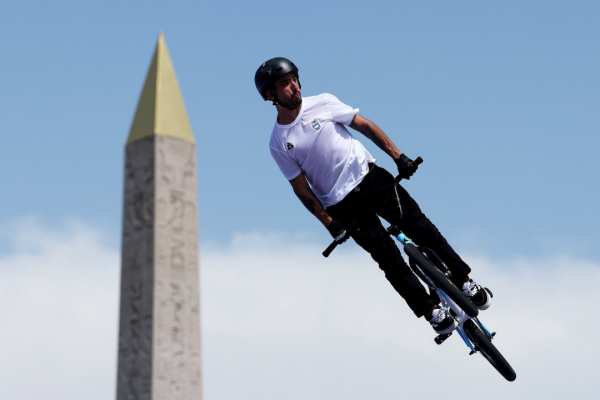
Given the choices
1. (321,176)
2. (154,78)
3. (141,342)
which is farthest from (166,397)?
(321,176)

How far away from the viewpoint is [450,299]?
16.1 meters

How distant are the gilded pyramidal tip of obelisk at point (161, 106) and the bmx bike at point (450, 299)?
4267 mm

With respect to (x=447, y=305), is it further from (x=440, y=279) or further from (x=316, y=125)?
(x=316, y=125)

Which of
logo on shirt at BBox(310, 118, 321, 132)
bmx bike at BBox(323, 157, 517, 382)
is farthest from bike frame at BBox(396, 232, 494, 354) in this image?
logo on shirt at BBox(310, 118, 321, 132)

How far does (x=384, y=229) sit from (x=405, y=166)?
3.00 ft

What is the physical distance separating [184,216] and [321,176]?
4.64 meters

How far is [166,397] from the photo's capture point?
10672mm

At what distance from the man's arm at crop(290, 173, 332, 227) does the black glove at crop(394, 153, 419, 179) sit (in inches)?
41.5

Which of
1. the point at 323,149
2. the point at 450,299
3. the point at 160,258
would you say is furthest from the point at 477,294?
the point at 160,258

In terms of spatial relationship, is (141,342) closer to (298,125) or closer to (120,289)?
(120,289)

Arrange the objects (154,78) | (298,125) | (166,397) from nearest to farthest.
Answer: (166,397), (154,78), (298,125)

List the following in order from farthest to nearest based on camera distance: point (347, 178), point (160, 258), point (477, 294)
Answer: point (477, 294) < point (347, 178) < point (160, 258)

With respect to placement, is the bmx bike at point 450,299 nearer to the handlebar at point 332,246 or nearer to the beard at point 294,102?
the handlebar at point 332,246

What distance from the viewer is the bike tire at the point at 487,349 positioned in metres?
16.2
